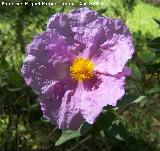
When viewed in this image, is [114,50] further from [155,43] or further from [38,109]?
[38,109]

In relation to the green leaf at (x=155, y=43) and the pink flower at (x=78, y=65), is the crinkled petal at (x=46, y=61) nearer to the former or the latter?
the pink flower at (x=78, y=65)

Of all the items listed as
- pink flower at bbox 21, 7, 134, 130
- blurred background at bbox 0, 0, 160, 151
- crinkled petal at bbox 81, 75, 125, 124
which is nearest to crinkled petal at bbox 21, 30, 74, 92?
pink flower at bbox 21, 7, 134, 130

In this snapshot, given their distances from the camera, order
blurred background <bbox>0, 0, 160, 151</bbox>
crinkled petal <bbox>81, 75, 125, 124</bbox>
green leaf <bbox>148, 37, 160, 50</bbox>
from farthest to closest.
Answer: blurred background <bbox>0, 0, 160, 151</bbox>
green leaf <bbox>148, 37, 160, 50</bbox>
crinkled petal <bbox>81, 75, 125, 124</bbox>

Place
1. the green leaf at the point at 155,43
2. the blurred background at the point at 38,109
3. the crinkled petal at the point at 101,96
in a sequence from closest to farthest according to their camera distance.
→ the crinkled petal at the point at 101,96 < the green leaf at the point at 155,43 < the blurred background at the point at 38,109

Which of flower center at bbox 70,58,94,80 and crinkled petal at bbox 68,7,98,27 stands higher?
crinkled petal at bbox 68,7,98,27

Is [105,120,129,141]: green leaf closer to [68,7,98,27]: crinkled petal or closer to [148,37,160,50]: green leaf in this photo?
[148,37,160,50]: green leaf

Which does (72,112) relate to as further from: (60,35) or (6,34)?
(6,34)

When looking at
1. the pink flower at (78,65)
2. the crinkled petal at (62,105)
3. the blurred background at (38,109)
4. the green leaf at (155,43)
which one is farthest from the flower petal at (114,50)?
the blurred background at (38,109)
